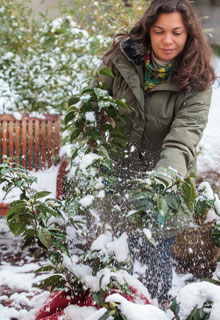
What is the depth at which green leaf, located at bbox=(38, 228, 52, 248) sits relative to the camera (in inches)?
59.6

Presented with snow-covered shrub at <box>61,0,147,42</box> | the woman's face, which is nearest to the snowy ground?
the woman's face

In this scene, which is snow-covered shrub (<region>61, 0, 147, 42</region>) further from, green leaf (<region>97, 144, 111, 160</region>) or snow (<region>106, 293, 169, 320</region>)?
snow (<region>106, 293, 169, 320</region>)

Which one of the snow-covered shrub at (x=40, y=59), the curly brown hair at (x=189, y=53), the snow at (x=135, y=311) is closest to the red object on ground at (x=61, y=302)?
the snow at (x=135, y=311)

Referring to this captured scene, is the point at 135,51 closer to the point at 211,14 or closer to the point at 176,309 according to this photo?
the point at 176,309

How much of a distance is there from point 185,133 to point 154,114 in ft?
0.91

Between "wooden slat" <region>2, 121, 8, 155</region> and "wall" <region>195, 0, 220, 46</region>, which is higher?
"wall" <region>195, 0, 220, 46</region>

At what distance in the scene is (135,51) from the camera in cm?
222

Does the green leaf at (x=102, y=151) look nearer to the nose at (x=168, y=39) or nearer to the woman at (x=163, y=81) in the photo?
the woman at (x=163, y=81)

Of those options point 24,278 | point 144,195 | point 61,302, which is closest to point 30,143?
point 24,278

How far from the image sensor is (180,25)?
2049mm

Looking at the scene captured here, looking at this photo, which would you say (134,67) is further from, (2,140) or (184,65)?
(2,140)

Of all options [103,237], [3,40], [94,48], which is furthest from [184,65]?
[3,40]

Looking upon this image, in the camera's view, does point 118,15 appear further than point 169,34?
Yes

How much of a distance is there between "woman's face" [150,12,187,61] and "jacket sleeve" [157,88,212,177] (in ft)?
0.84
